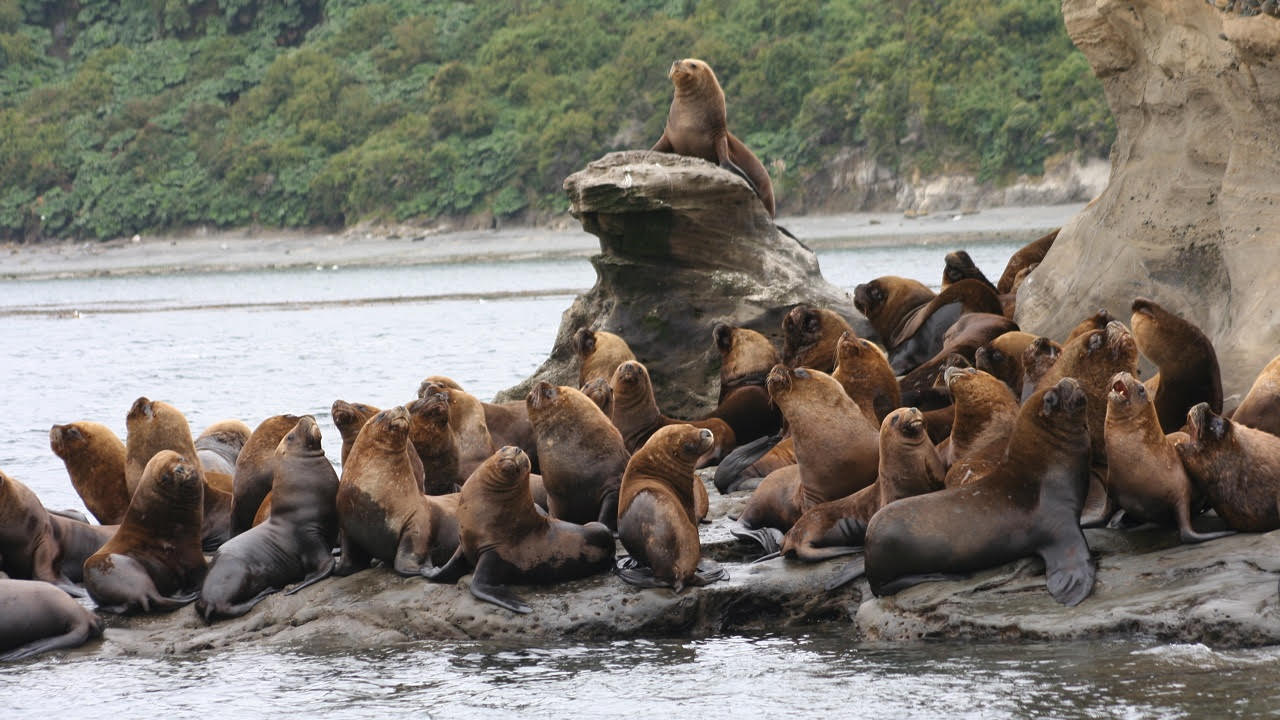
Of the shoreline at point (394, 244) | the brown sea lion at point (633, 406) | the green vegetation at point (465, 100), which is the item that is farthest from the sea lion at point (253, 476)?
the green vegetation at point (465, 100)

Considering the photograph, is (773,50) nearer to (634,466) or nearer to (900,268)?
(900,268)

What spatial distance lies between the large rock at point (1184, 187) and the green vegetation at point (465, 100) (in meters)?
33.6

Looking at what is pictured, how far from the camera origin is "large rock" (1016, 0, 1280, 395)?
7.85m

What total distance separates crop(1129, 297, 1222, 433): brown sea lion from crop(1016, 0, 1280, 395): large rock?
72 cm

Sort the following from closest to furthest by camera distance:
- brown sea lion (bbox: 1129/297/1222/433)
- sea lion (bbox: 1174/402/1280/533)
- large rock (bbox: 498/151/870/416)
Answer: sea lion (bbox: 1174/402/1280/533) → brown sea lion (bbox: 1129/297/1222/433) → large rock (bbox: 498/151/870/416)

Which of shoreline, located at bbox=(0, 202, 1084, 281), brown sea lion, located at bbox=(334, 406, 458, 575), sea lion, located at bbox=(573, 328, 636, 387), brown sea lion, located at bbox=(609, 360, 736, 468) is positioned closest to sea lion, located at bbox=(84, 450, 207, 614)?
brown sea lion, located at bbox=(334, 406, 458, 575)

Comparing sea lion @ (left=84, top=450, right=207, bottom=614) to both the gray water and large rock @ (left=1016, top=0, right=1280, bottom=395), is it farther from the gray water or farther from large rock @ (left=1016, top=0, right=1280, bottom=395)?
large rock @ (left=1016, top=0, right=1280, bottom=395)

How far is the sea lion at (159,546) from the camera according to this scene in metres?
7.01

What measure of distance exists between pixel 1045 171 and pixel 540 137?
17.3 meters

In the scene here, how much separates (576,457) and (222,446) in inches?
138

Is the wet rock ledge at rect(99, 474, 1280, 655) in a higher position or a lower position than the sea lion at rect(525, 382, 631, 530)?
lower

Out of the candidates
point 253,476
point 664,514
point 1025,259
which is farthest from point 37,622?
point 1025,259

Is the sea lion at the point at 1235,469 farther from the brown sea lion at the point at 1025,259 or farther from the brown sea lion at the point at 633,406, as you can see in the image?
the brown sea lion at the point at 1025,259

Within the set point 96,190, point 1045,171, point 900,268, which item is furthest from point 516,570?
point 96,190
